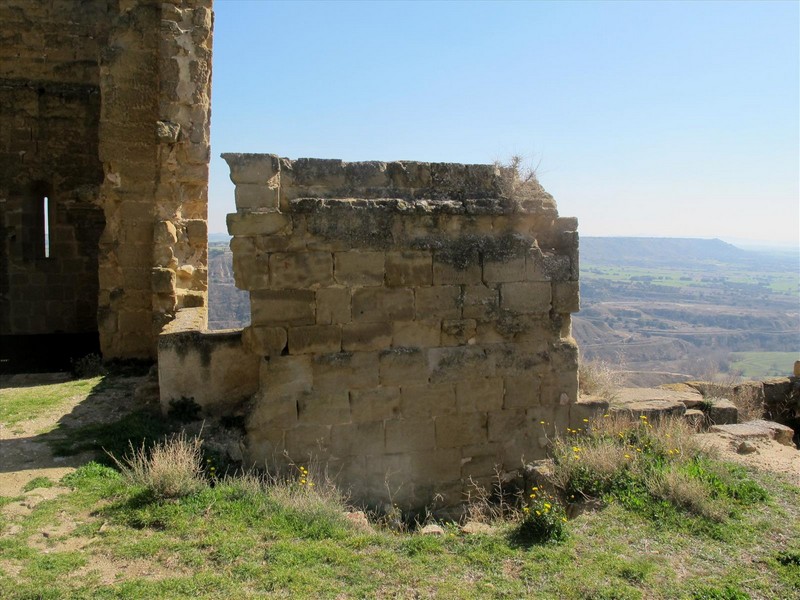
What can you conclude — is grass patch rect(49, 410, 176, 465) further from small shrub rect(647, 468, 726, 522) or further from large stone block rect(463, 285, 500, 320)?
small shrub rect(647, 468, 726, 522)

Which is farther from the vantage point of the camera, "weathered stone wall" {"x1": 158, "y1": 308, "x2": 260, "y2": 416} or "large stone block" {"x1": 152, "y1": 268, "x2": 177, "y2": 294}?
"large stone block" {"x1": 152, "y1": 268, "x2": 177, "y2": 294}

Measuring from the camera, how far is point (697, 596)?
13.2ft

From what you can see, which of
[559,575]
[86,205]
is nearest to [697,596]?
[559,575]

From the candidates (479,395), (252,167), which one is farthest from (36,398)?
(479,395)

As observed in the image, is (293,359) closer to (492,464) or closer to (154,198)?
(492,464)

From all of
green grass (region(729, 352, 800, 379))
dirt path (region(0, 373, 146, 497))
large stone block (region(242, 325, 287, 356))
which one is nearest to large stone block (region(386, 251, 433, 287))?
large stone block (region(242, 325, 287, 356))

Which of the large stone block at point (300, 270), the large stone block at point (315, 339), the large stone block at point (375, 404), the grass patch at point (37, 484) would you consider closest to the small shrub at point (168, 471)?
the grass patch at point (37, 484)

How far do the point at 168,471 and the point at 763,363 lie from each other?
46.8m

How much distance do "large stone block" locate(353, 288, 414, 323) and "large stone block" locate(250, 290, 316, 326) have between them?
0.47 meters

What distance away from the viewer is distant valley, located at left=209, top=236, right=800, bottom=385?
1194 inches

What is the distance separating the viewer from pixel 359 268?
6258mm

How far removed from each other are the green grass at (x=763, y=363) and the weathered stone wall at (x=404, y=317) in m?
34.0

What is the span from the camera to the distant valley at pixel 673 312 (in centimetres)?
3032

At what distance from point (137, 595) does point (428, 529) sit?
2.39 metres
